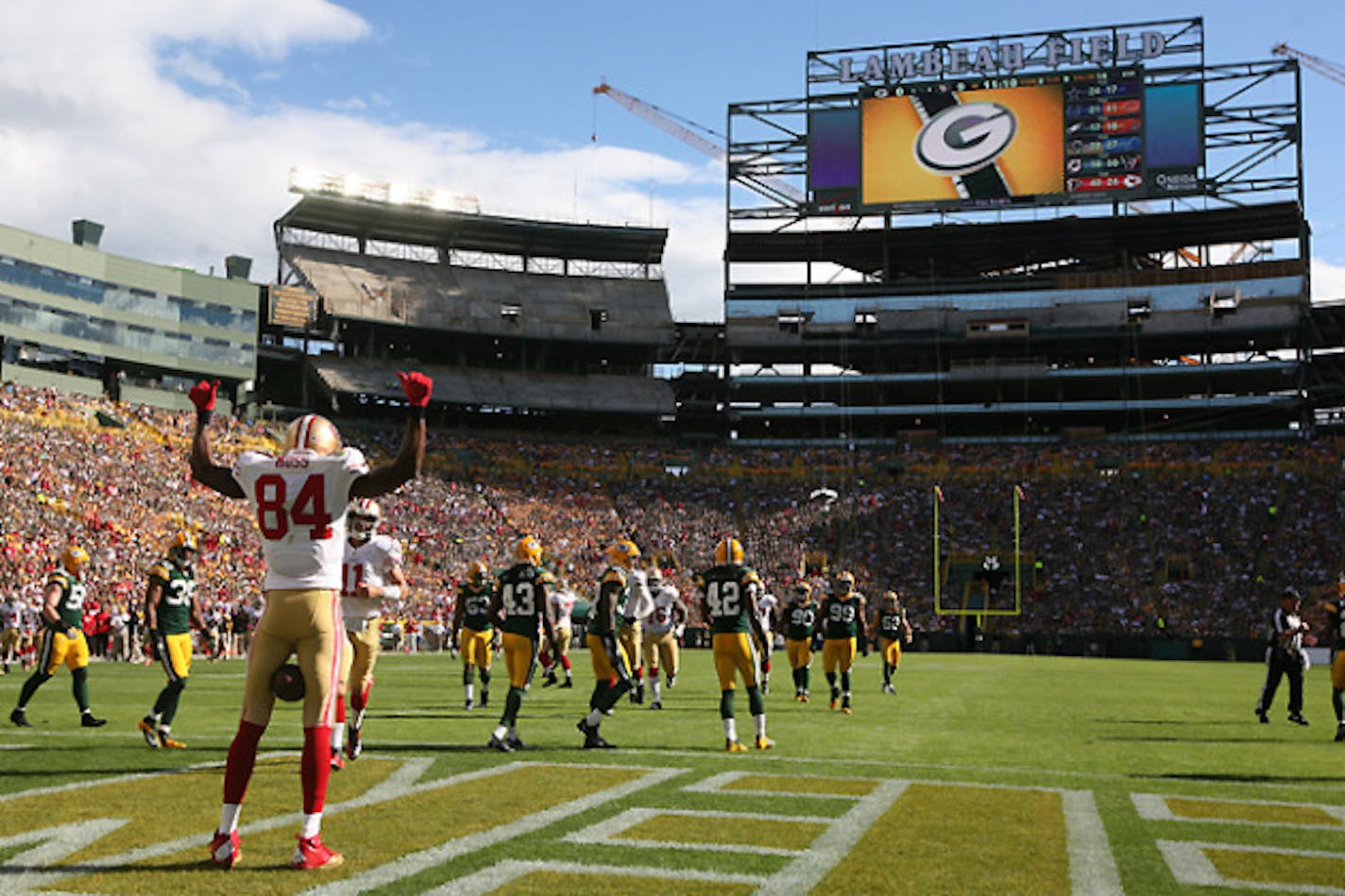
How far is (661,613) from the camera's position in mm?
18984

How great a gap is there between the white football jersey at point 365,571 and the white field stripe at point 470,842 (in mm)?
2647

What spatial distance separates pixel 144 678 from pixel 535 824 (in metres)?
18.3

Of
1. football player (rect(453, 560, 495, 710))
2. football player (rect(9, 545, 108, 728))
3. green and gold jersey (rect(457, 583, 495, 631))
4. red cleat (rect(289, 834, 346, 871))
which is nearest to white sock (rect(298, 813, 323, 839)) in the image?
red cleat (rect(289, 834, 346, 871))

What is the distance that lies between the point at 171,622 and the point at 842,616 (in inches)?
376

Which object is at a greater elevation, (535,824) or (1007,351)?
(1007,351)

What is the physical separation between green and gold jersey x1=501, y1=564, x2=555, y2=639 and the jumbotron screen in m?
52.7

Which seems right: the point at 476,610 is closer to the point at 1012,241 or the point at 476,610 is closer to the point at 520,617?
the point at 520,617

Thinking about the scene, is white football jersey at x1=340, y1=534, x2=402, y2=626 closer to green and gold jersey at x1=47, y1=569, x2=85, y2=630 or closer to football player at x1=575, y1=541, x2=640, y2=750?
football player at x1=575, y1=541, x2=640, y2=750

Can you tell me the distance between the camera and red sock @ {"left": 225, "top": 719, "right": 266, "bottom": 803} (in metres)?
6.27

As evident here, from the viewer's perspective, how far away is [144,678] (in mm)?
23156

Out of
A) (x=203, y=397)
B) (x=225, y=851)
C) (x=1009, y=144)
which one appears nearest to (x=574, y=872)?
(x=225, y=851)

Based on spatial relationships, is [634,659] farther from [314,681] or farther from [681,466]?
[681,466]

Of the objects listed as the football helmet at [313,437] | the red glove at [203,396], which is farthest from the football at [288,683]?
the red glove at [203,396]

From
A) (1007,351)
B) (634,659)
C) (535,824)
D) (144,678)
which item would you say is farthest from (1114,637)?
(535,824)
